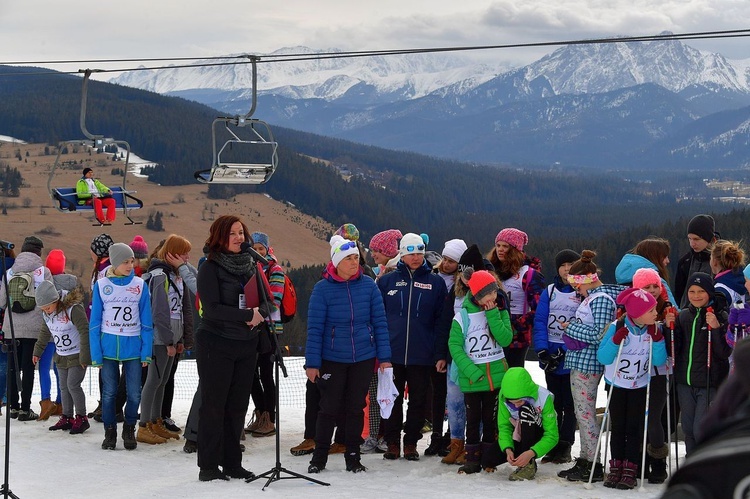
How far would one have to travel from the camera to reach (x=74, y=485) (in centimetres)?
642

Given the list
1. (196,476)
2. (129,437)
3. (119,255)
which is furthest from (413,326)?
(129,437)

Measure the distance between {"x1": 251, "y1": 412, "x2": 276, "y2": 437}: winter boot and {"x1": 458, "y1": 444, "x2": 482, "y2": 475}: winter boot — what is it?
6.72 feet

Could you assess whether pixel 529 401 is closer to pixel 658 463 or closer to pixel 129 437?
pixel 658 463

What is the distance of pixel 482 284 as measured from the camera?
21.6 ft

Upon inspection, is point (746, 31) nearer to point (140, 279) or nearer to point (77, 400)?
point (140, 279)

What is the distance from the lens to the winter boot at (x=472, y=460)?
6.62 m

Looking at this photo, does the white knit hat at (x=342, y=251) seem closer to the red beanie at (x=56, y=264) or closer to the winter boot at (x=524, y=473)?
the winter boot at (x=524, y=473)

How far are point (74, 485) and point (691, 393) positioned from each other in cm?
422

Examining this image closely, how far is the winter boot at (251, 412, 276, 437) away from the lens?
316 inches

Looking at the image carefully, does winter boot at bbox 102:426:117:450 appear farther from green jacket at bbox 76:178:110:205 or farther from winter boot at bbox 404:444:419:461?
green jacket at bbox 76:178:110:205

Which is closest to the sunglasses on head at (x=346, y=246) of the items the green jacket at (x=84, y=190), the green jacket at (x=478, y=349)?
the green jacket at (x=478, y=349)

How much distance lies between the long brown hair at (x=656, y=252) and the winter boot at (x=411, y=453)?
2227mm

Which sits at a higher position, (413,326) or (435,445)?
(413,326)

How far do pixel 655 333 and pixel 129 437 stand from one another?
412 centimetres
